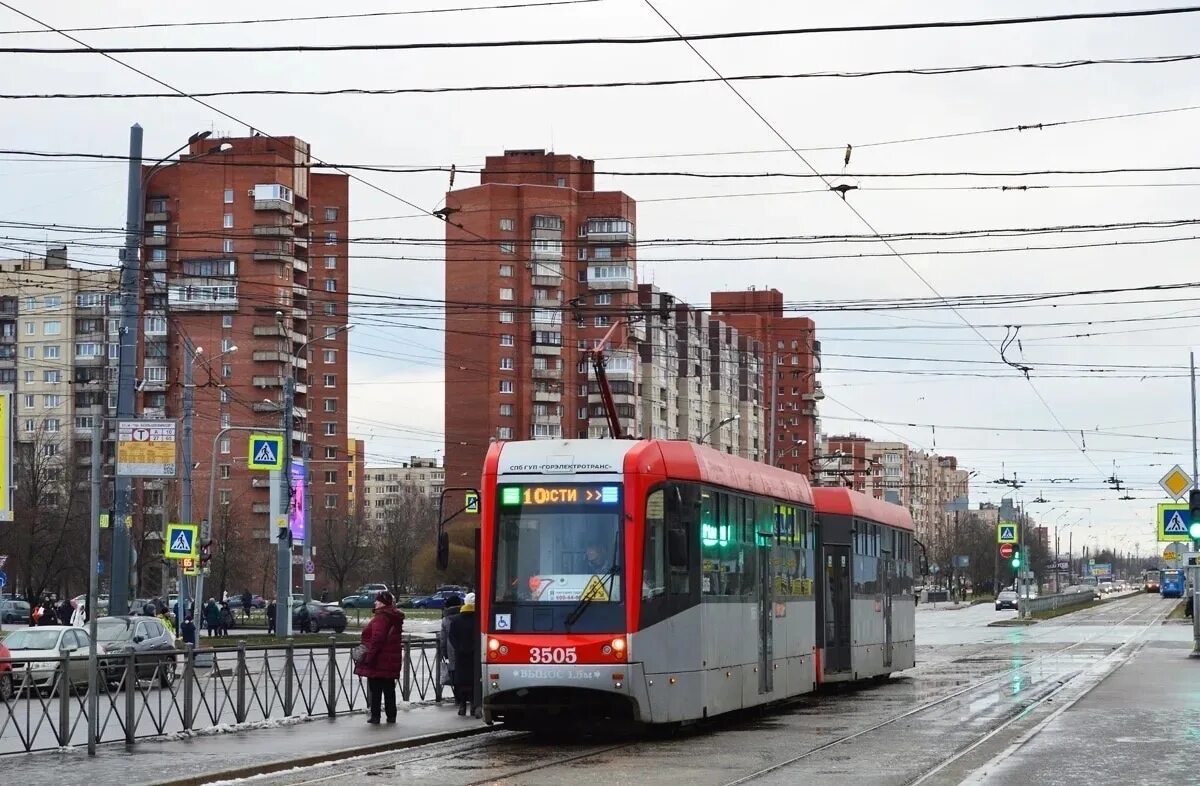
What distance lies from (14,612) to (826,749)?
2149 inches

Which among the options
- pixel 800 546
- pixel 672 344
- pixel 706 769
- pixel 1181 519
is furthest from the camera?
pixel 672 344

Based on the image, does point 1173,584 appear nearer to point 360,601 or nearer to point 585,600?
point 360,601

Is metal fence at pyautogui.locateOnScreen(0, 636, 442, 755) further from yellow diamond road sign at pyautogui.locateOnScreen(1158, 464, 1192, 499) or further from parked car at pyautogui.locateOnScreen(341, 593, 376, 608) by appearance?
parked car at pyautogui.locateOnScreen(341, 593, 376, 608)

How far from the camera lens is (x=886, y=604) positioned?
99.2 feet

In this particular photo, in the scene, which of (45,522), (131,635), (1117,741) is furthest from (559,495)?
(45,522)

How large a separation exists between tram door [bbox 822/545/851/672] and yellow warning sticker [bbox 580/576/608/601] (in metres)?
8.81

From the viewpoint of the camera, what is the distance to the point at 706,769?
15.6m

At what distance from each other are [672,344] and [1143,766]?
111816 mm

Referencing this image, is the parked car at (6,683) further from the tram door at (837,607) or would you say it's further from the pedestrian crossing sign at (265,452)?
the pedestrian crossing sign at (265,452)

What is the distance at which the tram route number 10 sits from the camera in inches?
699

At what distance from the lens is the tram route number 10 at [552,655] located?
17.8 metres

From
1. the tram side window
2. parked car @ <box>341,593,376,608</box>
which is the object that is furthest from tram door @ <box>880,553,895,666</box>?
parked car @ <box>341,593,376,608</box>

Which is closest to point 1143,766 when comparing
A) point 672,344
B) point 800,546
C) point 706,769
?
point 706,769

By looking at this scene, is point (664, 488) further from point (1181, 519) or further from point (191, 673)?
point (1181, 519)
